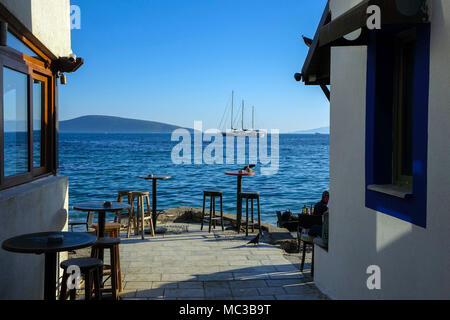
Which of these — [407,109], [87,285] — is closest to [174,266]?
[87,285]

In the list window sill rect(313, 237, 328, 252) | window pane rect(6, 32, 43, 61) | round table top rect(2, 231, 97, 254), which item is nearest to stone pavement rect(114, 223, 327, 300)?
window sill rect(313, 237, 328, 252)

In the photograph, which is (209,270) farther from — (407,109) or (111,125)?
(111,125)

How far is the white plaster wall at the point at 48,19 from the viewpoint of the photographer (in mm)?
4162

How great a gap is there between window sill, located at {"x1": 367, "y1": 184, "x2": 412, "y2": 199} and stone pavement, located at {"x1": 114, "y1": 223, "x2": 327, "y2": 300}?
1.87 metres

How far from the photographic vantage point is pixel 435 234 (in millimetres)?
2979

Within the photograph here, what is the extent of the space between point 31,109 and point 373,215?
12.0 ft

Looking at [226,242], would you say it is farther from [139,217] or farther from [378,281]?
[378,281]

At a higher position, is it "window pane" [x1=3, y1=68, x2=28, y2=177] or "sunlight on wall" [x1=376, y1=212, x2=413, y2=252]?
"window pane" [x1=3, y1=68, x2=28, y2=177]

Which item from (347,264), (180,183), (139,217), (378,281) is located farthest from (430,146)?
(180,183)

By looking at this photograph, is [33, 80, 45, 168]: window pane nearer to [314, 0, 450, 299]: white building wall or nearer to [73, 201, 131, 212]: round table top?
[73, 201, 131, 212]: round table top

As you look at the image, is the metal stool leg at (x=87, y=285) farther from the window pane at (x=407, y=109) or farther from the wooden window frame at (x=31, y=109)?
the window pane at (x=407, y=109)

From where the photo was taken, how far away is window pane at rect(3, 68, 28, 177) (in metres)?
4.07

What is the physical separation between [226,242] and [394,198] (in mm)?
5099

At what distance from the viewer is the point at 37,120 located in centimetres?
542
